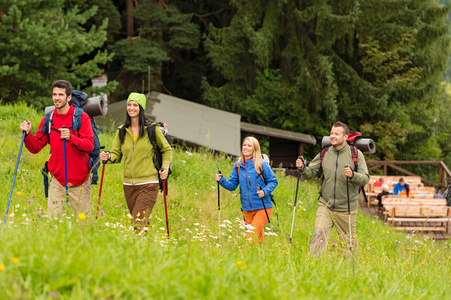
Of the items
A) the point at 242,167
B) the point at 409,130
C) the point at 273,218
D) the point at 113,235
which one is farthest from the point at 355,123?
the point at 113,235

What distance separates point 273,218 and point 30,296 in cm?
741

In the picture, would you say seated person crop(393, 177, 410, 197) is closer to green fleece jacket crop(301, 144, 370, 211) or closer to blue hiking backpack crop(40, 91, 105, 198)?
green fleece jacket crop(301, 144, 370, 211)

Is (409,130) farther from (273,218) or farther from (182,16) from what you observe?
(273,218)

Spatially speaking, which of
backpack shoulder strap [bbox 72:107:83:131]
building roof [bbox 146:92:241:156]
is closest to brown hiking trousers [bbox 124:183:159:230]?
backpack shoulder strap [bbox 72:107:83:131]

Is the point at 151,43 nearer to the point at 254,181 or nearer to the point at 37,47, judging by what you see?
the point at 37,47

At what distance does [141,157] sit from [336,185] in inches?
106

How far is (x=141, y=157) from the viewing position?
6.21m

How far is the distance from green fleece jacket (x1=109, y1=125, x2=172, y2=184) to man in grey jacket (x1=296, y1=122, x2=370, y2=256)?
1.88 metres

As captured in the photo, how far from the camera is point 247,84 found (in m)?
32.0

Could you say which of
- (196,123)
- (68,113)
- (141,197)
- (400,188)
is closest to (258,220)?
(141,197)

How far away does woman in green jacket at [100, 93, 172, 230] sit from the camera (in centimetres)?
621

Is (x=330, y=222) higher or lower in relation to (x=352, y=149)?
lower

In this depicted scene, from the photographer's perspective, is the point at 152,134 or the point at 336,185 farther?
the point at 336,185

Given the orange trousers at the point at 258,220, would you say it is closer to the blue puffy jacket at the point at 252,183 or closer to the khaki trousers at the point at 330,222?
the blue puffy jacket at the point at 252,183
